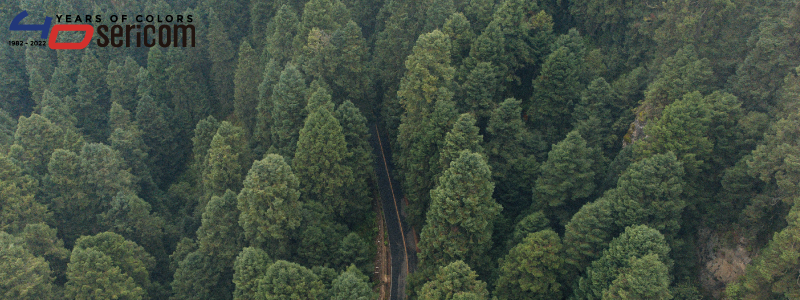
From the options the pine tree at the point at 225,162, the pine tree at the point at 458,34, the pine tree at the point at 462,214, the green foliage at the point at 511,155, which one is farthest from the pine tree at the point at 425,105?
the pine tree at the point at 225,162

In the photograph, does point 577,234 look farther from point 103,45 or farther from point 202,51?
point 103,45

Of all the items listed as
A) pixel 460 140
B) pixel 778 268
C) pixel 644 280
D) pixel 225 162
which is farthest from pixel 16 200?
pixel 778 268

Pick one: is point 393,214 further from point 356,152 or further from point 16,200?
point 16,200

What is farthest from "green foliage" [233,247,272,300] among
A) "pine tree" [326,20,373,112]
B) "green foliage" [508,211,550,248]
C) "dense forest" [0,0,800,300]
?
"pine tree" [326,20,373,112]

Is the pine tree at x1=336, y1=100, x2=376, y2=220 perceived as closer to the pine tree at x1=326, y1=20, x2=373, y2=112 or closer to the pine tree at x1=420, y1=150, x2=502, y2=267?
the pine tree at x1=326, y1=20, x2=373, y2=112

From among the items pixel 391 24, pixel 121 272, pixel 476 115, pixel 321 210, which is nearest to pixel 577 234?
pixel 476 115

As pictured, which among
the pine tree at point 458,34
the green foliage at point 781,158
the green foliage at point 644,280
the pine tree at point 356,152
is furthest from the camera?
the pine tree at point 458,34

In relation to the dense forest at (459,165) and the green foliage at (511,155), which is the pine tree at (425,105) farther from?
the green foliage at (511,155)
